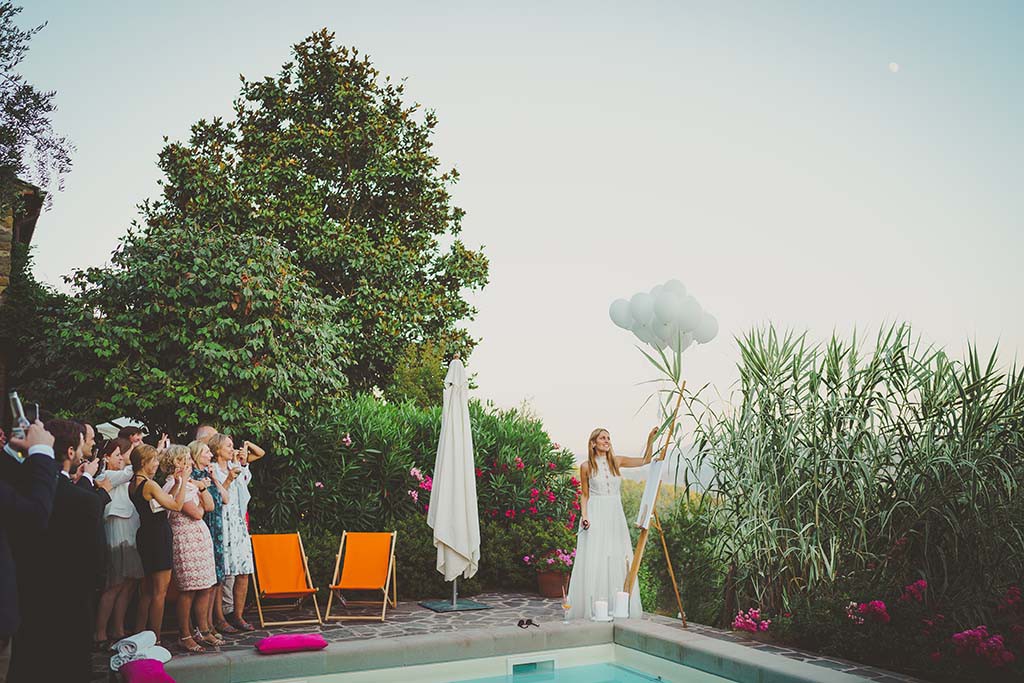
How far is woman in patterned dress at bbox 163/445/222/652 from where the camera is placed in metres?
7.15

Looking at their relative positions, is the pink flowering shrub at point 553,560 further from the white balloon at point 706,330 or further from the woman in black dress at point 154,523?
the woman in black dress at point 154,523

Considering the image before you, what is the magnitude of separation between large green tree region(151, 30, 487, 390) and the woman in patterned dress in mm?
10895

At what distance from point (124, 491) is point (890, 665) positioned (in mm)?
6558

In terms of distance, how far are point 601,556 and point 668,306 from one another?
2620 mm

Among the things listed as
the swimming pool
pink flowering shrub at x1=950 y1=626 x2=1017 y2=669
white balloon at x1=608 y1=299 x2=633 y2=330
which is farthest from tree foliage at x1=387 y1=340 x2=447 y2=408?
pink flowering shrub at x1=950 y1=626 x2=1017 y2=669

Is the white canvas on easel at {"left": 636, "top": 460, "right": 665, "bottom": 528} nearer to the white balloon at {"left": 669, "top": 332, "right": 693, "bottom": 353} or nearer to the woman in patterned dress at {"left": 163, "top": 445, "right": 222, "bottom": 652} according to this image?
the white balloon at {"left": 669, "top": 332, "right": 693, "bottom": 353}

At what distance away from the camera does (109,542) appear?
7.43 m

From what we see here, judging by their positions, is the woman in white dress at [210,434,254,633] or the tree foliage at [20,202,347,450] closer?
the woman in white dress at [210,434,254,633]

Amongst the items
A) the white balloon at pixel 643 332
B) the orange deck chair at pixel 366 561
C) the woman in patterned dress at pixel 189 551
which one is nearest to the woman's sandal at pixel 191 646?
the woman in patterned dress at pixel 189 551

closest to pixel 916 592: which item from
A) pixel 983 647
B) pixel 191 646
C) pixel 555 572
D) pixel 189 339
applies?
pixel 983 647

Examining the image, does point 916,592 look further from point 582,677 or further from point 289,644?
point 289,644

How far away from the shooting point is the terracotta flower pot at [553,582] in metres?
10.5

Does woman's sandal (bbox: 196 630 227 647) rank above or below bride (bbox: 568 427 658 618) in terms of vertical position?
below

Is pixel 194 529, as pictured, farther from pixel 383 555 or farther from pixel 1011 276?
pixel 1011 276
